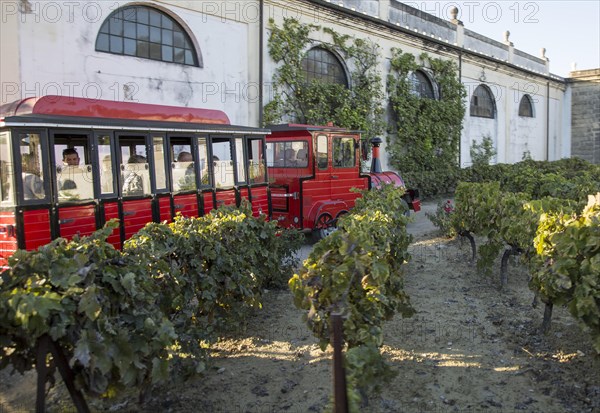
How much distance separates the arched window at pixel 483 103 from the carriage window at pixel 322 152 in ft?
57.9

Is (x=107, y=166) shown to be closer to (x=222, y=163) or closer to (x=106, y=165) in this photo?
(x=106, y=165)

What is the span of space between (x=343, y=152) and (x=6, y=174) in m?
7.14

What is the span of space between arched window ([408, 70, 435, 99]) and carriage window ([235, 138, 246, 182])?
560 inches

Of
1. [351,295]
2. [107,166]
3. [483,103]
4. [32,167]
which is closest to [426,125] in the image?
[483,103]

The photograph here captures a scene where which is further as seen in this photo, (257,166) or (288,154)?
(288,154)

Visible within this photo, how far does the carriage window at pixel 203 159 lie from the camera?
8602 millimetres

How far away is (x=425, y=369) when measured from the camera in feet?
15.6

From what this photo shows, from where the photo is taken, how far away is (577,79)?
35.2 meters

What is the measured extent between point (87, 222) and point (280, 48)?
10436 millimetres

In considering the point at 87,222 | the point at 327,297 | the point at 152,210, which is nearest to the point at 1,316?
the point at 327,297

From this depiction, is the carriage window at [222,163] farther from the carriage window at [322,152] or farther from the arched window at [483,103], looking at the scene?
the arched window at [483,103]

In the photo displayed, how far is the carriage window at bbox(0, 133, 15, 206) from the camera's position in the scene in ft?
20.5

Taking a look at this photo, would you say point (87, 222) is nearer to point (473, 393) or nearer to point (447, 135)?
point (473, 393)

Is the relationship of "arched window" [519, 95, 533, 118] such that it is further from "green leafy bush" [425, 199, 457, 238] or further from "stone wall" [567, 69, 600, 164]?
"green leafy bush" [425, 199, 457, 238]
